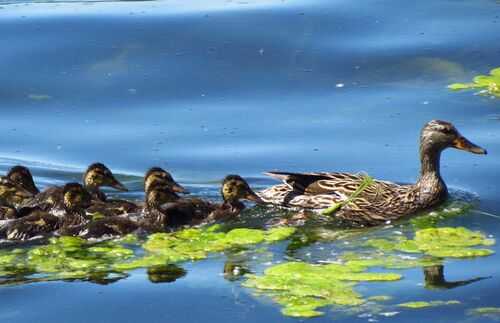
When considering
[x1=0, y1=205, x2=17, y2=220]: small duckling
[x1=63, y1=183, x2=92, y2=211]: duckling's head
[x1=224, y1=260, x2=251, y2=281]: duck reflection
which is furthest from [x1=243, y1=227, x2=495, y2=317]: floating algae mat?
[x1=0, y1=205, x2=17, y2=220]: small duckling

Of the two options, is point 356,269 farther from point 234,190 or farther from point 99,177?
point 99,177

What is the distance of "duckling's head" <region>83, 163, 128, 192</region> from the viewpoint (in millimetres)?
10977

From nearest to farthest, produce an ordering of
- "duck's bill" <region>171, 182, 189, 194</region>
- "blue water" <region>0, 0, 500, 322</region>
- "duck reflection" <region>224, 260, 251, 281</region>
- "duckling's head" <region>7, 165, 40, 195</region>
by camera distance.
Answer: "blue water" <region>0, 0, 500, 322</region>
"duck reflection" <region>224, 260, 251, 281</region>
"duck's bill" <region>171, 182, 189, 194</region>
"duckling's head" <region>7, 165, 40, 195</region>

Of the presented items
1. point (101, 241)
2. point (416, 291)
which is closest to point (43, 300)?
point (101, 241)

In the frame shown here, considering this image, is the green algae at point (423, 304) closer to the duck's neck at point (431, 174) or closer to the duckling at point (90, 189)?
the duck's neck at point (431, 174)

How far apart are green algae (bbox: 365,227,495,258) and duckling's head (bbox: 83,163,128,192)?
2.19m

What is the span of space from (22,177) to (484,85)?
459cm

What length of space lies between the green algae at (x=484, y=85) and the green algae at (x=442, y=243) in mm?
3689

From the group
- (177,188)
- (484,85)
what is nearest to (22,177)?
(177,188)

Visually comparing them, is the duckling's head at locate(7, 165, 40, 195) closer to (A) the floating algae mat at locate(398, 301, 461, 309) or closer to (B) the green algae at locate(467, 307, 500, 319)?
(A) the floating algae mat at locate(398, 301, 461, 309)

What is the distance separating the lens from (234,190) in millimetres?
10492

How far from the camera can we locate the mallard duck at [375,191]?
10555mm

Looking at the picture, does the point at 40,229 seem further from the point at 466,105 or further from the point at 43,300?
the point at 466,105

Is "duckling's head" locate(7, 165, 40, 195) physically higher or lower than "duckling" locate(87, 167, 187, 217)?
higher
